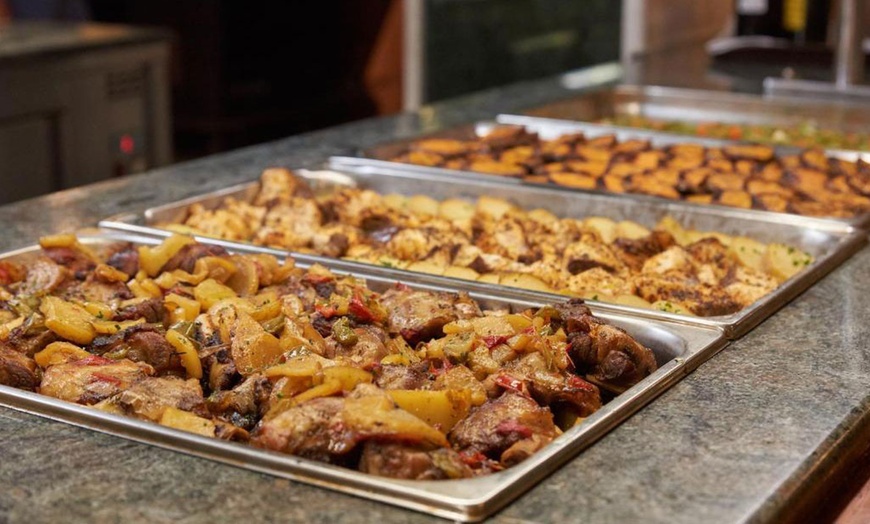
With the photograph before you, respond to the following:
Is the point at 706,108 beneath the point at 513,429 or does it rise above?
above

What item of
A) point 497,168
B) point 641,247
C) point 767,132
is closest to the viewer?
point 641,247

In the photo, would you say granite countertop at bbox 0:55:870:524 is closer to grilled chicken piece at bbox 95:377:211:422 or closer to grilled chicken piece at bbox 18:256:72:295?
grilled chicken piece at bbox 95:377:211:422

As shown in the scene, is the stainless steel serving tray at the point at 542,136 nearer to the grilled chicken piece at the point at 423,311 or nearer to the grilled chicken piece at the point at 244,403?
the grilled chicken piece at the point at 423,311

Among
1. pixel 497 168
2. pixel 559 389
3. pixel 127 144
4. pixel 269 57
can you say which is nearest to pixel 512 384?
pixel 559 389

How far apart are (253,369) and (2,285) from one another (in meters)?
0.64

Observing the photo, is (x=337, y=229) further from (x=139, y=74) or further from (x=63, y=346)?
(x=139, y=74)

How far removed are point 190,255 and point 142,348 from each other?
43cm

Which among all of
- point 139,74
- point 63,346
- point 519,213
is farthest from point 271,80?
point 63,346

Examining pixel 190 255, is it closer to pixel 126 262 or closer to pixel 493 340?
pixel 126 262

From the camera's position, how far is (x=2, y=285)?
6.88 ft

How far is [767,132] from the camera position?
3.86 meters

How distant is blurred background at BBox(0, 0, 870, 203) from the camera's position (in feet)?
15.2

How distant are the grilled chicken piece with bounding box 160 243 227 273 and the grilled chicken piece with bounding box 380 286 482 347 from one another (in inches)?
13.9

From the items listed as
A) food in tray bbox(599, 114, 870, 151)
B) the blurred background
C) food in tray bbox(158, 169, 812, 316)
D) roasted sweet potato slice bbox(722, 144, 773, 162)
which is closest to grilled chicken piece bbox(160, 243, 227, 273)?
food in tray bbox(158, 169, 812, 316)
